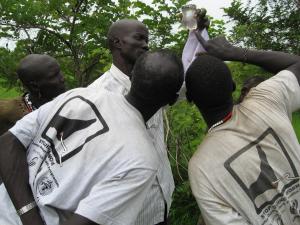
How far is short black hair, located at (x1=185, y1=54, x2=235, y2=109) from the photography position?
1.86 metres

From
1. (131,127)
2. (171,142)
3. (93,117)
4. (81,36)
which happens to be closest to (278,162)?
(131,127)

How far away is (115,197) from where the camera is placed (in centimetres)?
162

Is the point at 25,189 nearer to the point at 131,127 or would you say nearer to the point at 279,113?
the point at 131,127

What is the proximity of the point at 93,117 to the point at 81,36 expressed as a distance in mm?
3799

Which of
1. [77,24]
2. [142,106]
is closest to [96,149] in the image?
[142,106]

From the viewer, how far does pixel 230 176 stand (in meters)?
1.79

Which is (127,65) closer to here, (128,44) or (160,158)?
(128,44)

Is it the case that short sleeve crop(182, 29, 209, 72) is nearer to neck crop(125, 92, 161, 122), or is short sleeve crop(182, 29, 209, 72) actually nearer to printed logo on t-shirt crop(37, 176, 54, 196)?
neck crop(125, 92, 161, 122)

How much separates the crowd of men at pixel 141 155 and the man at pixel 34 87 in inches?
39.7

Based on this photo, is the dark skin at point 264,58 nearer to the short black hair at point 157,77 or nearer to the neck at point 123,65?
the short black hair at point 157,77

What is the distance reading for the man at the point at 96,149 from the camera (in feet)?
5.36

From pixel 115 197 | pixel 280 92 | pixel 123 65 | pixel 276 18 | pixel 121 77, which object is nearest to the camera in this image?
pixel 115 197

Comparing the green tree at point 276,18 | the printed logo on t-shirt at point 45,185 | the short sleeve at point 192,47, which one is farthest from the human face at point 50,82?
the green tree at point 276,18

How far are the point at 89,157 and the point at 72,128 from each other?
0.49 ft
